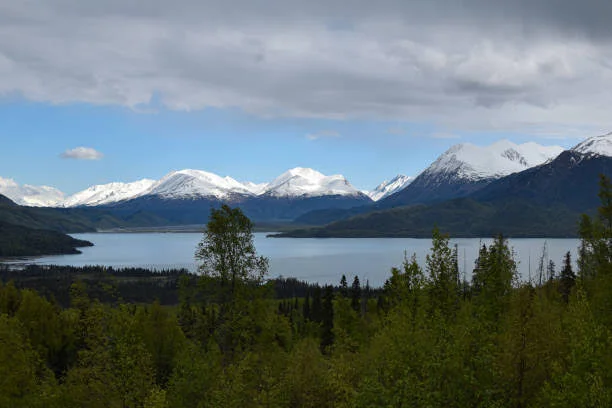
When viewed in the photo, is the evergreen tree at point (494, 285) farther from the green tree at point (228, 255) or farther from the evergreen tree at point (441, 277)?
the green tree at point (228, 255)

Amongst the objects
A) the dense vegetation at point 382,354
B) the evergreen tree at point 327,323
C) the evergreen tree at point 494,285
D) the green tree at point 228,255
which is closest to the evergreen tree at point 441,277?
the dense vegetation at point 382,354

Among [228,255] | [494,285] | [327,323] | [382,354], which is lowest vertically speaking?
[327,323]

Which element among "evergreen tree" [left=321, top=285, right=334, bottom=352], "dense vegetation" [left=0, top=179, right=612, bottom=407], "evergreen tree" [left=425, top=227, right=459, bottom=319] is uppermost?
"evergreen tree" [left=425, top=227, right=459, bottom=319]

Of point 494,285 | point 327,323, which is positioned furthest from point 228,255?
point 327,323

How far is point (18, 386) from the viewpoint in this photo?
49750 mm

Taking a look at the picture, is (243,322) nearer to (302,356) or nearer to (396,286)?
(302,356)

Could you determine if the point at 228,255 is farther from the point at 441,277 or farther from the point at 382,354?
the point at 441,277

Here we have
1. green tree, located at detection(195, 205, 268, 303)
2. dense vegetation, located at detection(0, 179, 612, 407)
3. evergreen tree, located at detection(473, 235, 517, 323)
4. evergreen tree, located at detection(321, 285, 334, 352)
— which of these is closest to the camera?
dense vegetation, located at detection(0, 179, 612, 407)

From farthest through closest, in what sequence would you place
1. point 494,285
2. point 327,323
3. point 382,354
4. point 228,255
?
point 327,323 < point 494,285 < point 228,255 < point 382,354

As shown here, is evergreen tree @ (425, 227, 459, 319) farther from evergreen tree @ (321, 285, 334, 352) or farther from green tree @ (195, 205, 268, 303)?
evergreen tree @ (321, 285, 334, 352)

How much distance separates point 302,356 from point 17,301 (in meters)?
72.6

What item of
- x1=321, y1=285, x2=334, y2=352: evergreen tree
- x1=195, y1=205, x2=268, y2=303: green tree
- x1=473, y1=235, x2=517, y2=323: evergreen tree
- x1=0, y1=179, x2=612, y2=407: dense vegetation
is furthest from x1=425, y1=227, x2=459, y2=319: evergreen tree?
x1=321, y1=285, x2=334, y2=352: evergreen tree

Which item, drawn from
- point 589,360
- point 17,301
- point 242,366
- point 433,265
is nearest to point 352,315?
point 433,265

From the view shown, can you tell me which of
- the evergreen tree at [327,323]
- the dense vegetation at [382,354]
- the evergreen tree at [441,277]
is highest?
the evergreen tree at [441,277]
